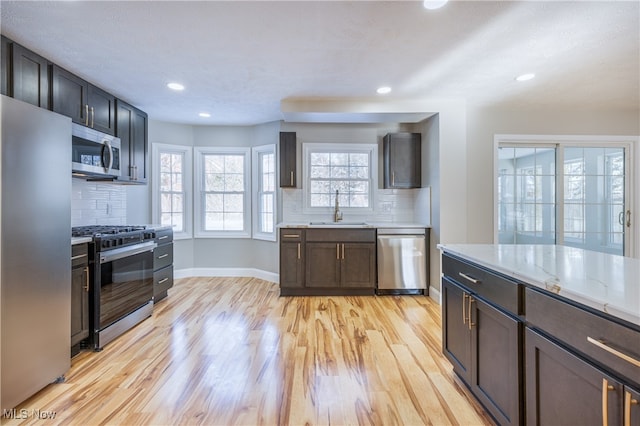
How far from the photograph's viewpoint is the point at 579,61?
2.59 metres

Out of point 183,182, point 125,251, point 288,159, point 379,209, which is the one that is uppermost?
point 288,159

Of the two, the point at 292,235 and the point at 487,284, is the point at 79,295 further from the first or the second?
the point at 487,284

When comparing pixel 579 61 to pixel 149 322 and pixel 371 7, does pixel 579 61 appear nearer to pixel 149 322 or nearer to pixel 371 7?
pixel 371 7

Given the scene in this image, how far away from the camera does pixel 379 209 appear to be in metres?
4.48

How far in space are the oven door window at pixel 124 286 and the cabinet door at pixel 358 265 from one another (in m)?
2.22

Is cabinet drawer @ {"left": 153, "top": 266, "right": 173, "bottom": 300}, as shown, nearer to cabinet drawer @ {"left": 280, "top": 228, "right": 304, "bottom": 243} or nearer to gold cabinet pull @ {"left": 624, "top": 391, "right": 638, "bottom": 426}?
cabinet drawer @ {"left": 280, "top": 228, "right": 304, "bottom": 243}

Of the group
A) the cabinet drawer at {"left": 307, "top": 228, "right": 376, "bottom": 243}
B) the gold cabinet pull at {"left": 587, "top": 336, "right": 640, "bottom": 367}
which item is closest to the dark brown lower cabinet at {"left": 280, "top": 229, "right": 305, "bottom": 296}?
the cabinet drawer at {"left": 307, "top": 228, "right": 376, "bottom": 243}

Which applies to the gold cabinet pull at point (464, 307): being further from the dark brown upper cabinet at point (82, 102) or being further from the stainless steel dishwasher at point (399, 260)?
the dark brown upper cabinet at point (82, 102)

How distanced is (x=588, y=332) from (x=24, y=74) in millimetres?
3750

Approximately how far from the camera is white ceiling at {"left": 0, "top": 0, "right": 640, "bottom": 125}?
1910 mm

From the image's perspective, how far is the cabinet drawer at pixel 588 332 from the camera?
84 centimetres

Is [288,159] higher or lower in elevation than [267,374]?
higher

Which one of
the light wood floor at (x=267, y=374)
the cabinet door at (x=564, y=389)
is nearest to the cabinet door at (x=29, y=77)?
the light wood floor at (x=267, y=374)

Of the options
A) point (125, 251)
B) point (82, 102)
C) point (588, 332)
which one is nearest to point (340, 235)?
point (125, 251)
